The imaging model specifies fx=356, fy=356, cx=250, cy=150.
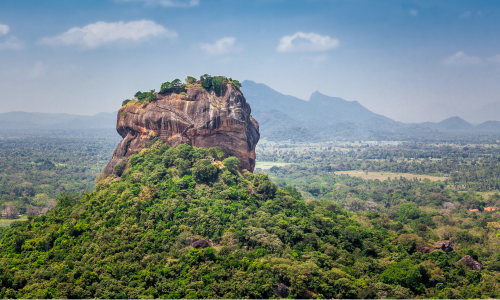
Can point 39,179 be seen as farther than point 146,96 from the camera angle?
Yes

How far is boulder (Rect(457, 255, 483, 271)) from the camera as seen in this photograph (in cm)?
2925

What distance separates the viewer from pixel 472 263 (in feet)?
96.5

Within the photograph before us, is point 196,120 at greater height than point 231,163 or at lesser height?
greater

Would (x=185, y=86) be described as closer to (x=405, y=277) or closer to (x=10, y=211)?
(x=405, y=277)

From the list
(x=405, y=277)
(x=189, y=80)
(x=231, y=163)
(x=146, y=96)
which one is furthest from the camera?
(x=189, y=80)

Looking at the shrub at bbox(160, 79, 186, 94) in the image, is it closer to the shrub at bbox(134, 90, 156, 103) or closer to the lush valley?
the shrub at bbox(134, 90, 156, 103)

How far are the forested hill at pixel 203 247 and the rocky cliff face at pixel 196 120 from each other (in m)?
1.76

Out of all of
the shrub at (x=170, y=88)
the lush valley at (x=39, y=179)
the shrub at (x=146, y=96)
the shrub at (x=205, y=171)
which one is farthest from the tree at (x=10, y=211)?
the shrub at (x=205, y=171)

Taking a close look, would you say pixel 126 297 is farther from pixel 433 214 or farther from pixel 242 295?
pixel 433 214

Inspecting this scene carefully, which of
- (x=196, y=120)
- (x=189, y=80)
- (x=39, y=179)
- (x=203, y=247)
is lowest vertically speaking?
(x=39, y=179)

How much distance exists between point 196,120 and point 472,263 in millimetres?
28441

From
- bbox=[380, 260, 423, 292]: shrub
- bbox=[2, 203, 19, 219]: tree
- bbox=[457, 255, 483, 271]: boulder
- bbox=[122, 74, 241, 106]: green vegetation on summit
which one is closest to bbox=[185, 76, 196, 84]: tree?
bbox=[122, 74, 241, 106]: green vegetation on summit

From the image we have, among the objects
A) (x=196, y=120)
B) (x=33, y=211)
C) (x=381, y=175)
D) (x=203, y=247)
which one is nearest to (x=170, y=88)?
(x=196, y=120)

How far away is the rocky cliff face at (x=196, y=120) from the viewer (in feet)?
125
